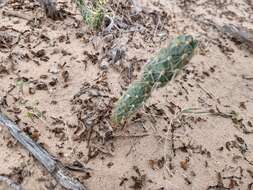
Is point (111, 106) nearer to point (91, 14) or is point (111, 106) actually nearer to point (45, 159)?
point (45, 159)

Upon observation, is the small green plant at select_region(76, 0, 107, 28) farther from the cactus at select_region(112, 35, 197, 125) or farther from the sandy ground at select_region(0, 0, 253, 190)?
the cactus at select_region(112, 35, 197, 125)

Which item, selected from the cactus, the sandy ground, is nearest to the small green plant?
the sandy ground

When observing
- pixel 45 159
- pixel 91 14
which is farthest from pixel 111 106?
pixel 91 14

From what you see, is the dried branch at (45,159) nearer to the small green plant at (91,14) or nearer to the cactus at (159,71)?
the cactus at (159,71)

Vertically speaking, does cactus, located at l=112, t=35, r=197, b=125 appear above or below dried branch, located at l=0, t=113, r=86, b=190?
above

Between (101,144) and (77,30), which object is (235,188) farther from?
(77,30)

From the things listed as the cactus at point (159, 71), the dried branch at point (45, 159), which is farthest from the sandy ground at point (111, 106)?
the cactus at point (159, 71)
